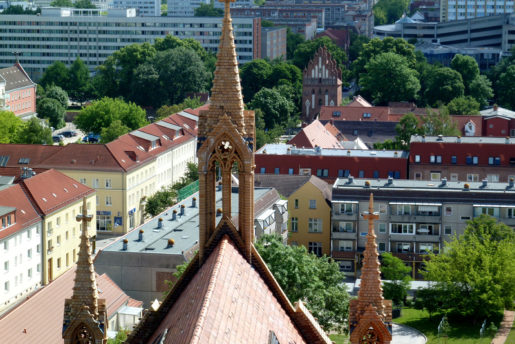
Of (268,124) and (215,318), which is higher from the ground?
(215,318)

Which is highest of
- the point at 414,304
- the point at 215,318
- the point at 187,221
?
the point at 215,318

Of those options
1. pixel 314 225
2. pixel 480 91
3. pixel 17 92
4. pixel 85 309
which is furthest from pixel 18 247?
pixel 480 91

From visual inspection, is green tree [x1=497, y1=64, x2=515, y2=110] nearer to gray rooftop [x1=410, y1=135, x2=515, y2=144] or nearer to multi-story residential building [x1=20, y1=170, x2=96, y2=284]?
gray rooftop [x1=410, y1=135, x2=515, y2=144]

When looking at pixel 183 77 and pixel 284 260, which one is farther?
pixel 183 77

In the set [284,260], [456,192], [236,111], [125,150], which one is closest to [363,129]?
[125,150]

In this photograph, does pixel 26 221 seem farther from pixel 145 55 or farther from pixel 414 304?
pixel 145 55

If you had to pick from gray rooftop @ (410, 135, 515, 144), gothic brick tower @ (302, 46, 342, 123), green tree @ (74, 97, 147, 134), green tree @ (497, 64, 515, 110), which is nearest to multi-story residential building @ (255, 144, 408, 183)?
gray rooftop @ (410, 135, 515, 144)

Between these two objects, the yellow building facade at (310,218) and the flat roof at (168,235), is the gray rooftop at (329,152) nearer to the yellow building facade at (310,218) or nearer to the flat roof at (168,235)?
the yellow building facade at (310,218)
